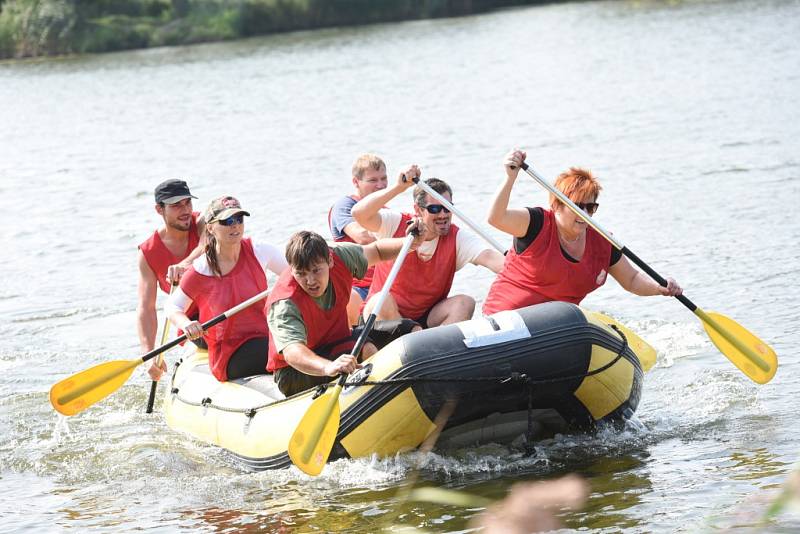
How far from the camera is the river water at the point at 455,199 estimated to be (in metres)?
5.44

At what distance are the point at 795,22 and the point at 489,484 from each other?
23.0 metres

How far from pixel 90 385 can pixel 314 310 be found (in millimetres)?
1642

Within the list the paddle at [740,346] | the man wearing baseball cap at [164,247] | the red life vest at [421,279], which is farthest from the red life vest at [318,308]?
the man wearing baseball cap at [164,247]

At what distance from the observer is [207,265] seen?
6.22 meters

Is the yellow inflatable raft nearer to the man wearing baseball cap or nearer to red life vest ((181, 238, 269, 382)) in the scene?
red life vest ((181, 238, 269, 382))

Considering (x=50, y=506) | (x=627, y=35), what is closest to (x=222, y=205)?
(x=50, y=506)

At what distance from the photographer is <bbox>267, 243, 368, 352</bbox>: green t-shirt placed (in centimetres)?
539

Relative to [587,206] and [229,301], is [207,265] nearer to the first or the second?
[229,301]

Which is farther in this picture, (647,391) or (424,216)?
(647,391)

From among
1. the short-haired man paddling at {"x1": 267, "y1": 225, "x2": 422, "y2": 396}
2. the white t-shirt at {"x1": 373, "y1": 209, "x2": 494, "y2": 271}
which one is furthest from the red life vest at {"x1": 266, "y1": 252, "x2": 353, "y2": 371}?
the white t-shirt at {"x1": 373, "y1": 209, "x2": 494, "y2": 271}

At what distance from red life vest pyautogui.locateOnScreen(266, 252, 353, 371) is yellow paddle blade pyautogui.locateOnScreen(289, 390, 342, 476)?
47cm

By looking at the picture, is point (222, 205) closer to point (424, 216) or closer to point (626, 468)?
point (424, 216)

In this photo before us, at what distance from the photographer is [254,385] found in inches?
241

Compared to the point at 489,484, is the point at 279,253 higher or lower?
higher
